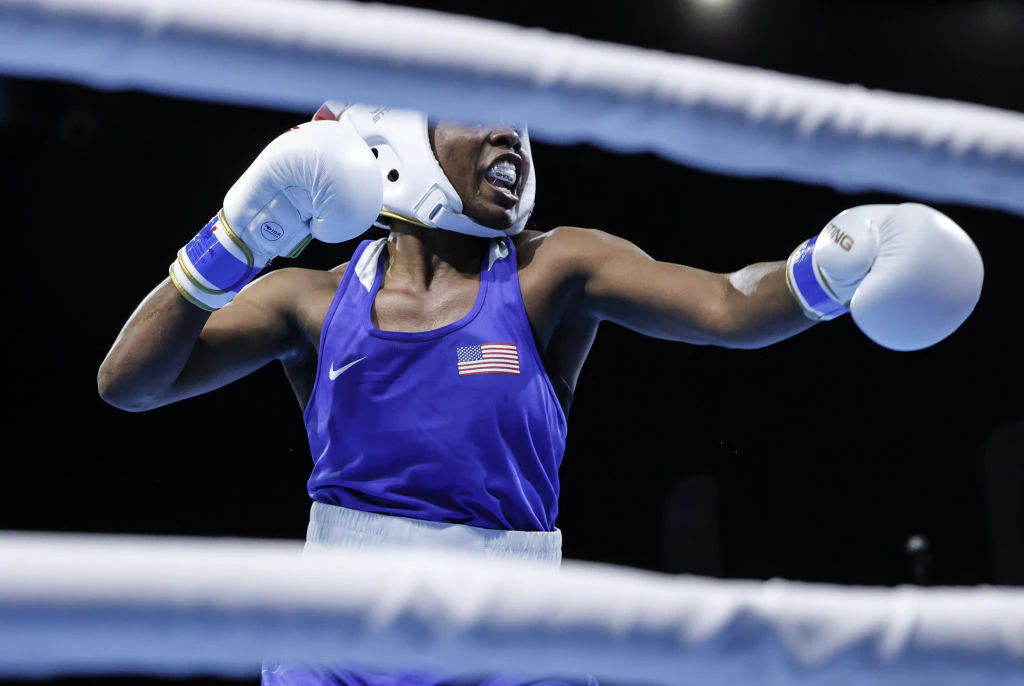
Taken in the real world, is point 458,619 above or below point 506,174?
below

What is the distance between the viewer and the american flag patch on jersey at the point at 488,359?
1533 millimetres

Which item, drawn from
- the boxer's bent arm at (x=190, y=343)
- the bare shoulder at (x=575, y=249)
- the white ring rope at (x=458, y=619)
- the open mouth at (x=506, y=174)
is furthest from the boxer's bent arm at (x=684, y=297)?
the white ring rope at (x=458, y=619)

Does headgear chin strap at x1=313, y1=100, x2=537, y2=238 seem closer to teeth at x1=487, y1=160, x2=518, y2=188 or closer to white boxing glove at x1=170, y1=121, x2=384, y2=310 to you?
teeth at x1=487, y1=160, x2=518, y2=188

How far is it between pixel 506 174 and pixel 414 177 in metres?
0.15

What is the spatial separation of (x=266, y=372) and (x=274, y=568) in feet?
8.41

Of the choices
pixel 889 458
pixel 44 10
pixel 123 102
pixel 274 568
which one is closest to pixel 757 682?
pixel 274 568

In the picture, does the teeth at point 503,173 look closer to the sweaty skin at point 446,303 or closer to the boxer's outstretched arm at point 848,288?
the sweaty skin at point 446,303

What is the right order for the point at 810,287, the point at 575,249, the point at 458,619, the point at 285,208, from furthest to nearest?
the point at 575,249 → the point at 285,208 → the point at 810,287 → the point at 458,619

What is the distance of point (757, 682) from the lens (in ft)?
2.18

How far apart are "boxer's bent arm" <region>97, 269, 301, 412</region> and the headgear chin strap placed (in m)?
0.23

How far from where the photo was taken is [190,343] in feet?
4.99

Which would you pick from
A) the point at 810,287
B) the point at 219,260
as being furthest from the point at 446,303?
the point at 810,287

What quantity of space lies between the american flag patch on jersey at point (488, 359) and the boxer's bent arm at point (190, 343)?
1.12ft

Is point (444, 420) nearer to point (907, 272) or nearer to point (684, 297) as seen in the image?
point (684, 297)
